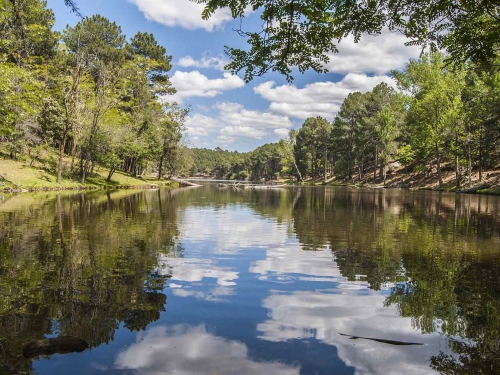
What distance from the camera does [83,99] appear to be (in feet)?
164

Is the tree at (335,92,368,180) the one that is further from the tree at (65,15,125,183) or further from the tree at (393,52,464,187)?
the tree at (65,15,125,183)

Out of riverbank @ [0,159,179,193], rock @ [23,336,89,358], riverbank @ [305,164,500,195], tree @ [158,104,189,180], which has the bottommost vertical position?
rock @ [23,336,89,358]

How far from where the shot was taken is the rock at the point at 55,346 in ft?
17.8

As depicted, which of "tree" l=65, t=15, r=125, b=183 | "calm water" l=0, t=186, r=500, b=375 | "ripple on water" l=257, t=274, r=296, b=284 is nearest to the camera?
"calm water" l=0, t=186, r=500, b=375

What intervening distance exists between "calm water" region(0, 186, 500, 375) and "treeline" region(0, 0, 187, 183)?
21.9m

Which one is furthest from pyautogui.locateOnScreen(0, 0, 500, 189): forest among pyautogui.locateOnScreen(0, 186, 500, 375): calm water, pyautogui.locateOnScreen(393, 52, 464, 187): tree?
pyautogui.locateOnScreen(0, 186, 500, 375): calm water

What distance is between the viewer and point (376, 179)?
303ft

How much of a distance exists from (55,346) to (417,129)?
7857cm

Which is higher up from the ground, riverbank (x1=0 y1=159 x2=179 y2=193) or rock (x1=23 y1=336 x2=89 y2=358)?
riverbank (x1=0 y1=159 x2=179 y2=193)

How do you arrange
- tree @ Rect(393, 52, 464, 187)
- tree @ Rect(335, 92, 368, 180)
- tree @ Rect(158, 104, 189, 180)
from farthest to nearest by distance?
tree @ Rect(335, 92, 368, 180), tree @ Rect(158, 104, 189, 180), tree @ Rect(393, 52, 464, 187)

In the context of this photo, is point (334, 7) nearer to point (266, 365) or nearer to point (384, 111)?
point (266, 365)

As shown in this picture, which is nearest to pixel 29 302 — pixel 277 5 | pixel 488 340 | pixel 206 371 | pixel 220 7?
pixel 206 371

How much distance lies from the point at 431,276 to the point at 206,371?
7.27 meters

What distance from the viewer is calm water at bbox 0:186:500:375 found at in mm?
5648
